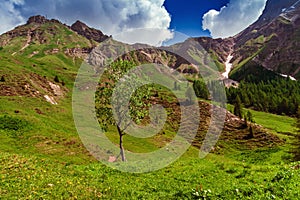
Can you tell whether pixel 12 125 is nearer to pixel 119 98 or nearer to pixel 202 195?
pixel 119 98

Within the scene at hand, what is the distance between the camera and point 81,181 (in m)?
18.9

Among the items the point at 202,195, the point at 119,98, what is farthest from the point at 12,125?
the point at 202,195

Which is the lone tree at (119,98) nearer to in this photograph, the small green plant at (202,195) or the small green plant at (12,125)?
the small green plant at (202,195)

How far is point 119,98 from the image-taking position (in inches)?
1375

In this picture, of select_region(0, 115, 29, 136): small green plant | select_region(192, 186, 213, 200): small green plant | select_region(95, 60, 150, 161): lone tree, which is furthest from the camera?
select_region(0, 115, 29, 136): small green plant

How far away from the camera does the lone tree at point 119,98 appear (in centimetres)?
3503

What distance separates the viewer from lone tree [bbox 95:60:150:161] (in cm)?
3503

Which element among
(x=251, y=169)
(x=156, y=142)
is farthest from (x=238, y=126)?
(x=251, y=169)

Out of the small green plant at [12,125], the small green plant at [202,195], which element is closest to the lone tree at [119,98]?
the small green plant at [202,195]

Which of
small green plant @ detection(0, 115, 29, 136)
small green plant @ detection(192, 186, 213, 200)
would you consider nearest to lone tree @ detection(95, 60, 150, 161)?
small green plant @ detection(192, 186, 213, 200)

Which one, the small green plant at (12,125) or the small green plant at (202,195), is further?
the small green plant at (12,125)

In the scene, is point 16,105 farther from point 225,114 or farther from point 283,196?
point 225,114

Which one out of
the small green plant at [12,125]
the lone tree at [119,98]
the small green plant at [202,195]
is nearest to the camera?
the small green plant at [202,195]

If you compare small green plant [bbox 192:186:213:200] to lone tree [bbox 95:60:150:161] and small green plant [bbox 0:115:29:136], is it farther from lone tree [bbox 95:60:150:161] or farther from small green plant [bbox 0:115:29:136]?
small green plant [bbox 0:115:29:136]
